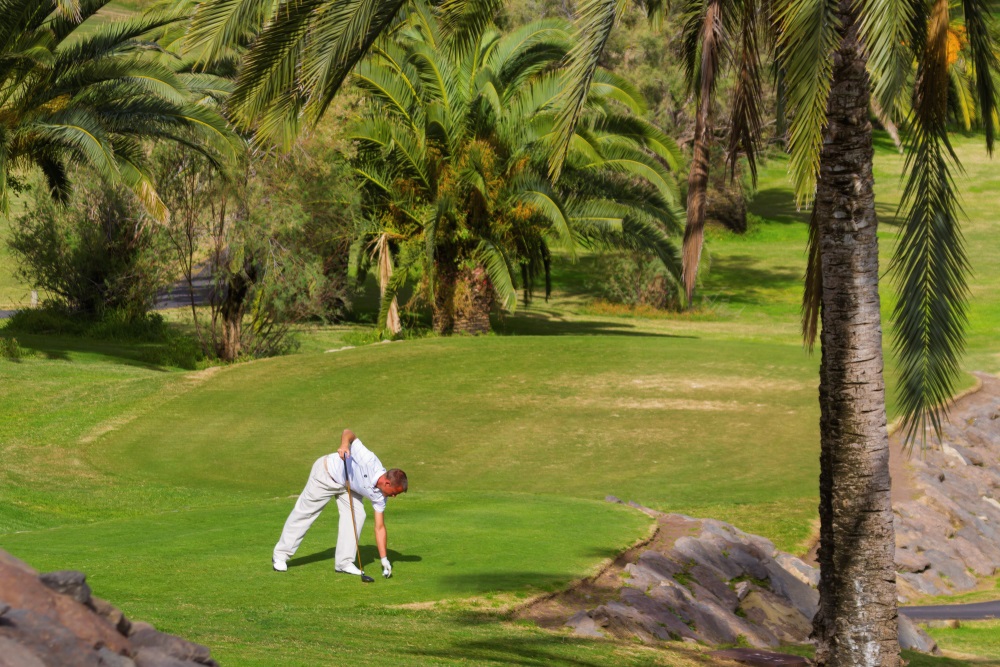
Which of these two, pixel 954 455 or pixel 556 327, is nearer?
pixel 954 455

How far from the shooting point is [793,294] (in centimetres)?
4675

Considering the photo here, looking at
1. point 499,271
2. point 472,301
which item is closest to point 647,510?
point 499,271

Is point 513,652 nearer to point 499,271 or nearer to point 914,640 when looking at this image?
point 914,640

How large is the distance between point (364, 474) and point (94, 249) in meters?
23.0

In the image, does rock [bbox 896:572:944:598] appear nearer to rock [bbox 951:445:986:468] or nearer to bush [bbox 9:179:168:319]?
rock [bbox 951:445:986:468]

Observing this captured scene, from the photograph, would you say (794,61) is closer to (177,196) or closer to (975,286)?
(177,196)

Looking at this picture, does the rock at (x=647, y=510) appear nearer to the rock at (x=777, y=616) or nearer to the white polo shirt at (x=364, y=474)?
the rock at (x=777, y=616)

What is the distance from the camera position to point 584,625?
9727mm

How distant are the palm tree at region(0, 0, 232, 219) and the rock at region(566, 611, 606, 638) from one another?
44.2ft

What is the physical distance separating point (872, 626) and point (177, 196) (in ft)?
71.8

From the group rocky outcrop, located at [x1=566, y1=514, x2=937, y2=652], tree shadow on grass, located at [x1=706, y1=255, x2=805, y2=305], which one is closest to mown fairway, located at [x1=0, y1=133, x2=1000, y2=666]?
rocky outcrop, located at [x1=566, y1=514, x2=937, y2=652]

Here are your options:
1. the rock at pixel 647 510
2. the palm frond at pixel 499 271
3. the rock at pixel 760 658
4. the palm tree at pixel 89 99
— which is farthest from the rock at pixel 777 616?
the palm frond at pixel 499 271

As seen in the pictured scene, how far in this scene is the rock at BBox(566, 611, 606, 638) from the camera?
9585 mm

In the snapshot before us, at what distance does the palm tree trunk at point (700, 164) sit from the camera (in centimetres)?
907
